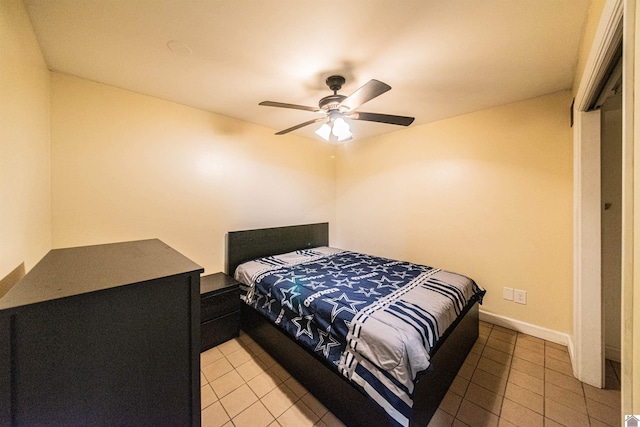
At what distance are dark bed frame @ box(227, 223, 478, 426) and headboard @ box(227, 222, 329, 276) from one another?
1cm

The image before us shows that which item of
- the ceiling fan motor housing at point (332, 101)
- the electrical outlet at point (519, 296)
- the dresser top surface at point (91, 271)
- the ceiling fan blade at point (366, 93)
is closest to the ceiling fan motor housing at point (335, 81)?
the ceiling fan motor housing at point (332, 101)

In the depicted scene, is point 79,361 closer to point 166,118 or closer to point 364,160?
point 166,118

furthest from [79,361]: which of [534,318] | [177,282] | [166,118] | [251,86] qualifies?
[534,318]

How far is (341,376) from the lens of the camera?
1505mm

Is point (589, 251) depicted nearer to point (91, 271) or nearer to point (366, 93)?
point (366, 93)

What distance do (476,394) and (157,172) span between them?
3.26 meters

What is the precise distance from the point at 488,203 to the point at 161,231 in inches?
136

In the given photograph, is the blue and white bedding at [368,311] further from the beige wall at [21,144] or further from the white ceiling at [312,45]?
the white ceiling at [312,45]

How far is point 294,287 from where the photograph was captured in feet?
6.72

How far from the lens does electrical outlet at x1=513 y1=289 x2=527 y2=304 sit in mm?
2426

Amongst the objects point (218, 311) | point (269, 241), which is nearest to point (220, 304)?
point (218, 311)

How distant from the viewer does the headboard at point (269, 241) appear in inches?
110

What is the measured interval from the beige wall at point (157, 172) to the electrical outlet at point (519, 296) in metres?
2.84

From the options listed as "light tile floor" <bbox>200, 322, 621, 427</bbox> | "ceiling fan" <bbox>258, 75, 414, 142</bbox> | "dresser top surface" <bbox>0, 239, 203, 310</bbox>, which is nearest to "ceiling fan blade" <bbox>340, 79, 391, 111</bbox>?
"ceiling fan" <bbox>258, 75, 414, 142</bbox>
